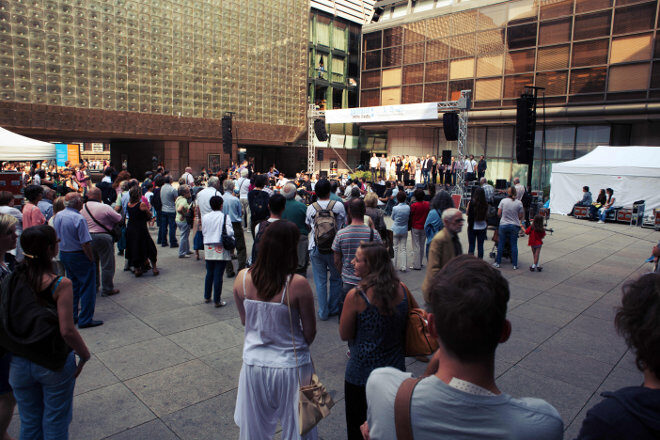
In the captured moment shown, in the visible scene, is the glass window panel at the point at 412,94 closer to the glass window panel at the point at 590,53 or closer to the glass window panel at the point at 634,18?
the glass window panel at the point at 590,53

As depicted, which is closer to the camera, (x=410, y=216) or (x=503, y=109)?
(x=410, y=216)

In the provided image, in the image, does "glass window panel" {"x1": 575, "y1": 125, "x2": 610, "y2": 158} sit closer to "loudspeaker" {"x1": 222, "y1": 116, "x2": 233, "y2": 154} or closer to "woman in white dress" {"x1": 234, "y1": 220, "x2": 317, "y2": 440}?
"loudspeaker" {"x1": 222, "y1": 116, "x2": 233, "y2": 154}

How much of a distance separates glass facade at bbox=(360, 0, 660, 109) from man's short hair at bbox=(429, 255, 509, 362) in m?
26.7

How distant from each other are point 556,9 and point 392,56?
11.3 meters

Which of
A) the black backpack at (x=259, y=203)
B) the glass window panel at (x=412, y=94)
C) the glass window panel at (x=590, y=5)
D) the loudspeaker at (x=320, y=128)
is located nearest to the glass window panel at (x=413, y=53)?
the glass window panel at (x=412, y=94)

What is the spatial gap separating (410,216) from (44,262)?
7065 millimetres

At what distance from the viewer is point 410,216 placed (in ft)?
28.9

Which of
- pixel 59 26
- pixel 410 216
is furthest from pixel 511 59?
pixel 59 26

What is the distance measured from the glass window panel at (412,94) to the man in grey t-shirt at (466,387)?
102 feet

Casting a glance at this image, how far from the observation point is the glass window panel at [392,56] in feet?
103

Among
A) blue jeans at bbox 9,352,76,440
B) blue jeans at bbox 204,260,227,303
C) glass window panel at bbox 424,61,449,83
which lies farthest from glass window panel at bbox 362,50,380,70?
blue jeans at bbox 9,352,76,440

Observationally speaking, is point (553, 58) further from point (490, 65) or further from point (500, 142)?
point (500, 142)

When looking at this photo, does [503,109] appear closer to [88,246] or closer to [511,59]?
[511,59]

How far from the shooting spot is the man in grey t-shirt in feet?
4.00
